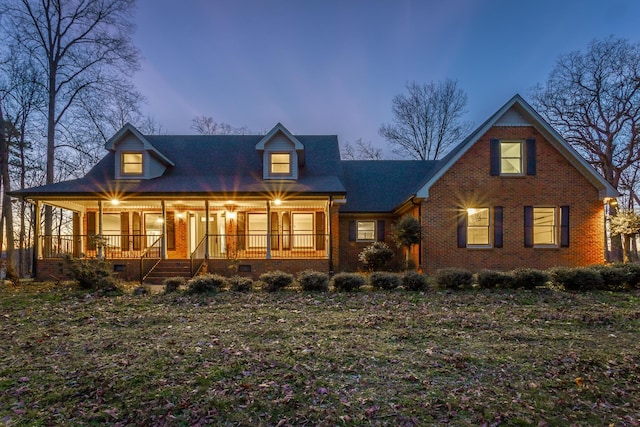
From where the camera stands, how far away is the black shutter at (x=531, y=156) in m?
13.8

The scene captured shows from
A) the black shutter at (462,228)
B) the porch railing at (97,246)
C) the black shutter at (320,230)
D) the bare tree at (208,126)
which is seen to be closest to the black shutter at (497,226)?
the black shutter at (462,228)

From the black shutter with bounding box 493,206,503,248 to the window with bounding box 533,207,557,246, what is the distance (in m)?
1.42

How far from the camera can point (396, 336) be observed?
19.4 feet

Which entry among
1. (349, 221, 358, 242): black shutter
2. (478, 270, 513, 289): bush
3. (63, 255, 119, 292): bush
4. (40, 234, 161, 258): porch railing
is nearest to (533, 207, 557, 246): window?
(478, 270, 513, 289): bush

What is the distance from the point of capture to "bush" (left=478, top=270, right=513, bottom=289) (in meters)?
9.81

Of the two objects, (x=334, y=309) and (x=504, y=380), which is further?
(x=334, y=309)

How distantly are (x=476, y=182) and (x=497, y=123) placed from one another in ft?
8.07

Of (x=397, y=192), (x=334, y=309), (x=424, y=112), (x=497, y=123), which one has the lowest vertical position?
(x=334, y=309)

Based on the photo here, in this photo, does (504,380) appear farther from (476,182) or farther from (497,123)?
(497,123)

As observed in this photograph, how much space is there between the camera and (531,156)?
543 inches

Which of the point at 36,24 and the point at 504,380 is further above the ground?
the point at 36,24

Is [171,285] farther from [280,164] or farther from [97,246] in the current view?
[280,164]

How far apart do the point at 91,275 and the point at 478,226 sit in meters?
13.5

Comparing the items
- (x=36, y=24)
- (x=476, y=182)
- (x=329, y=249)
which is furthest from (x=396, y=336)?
(x=36, y=24)
